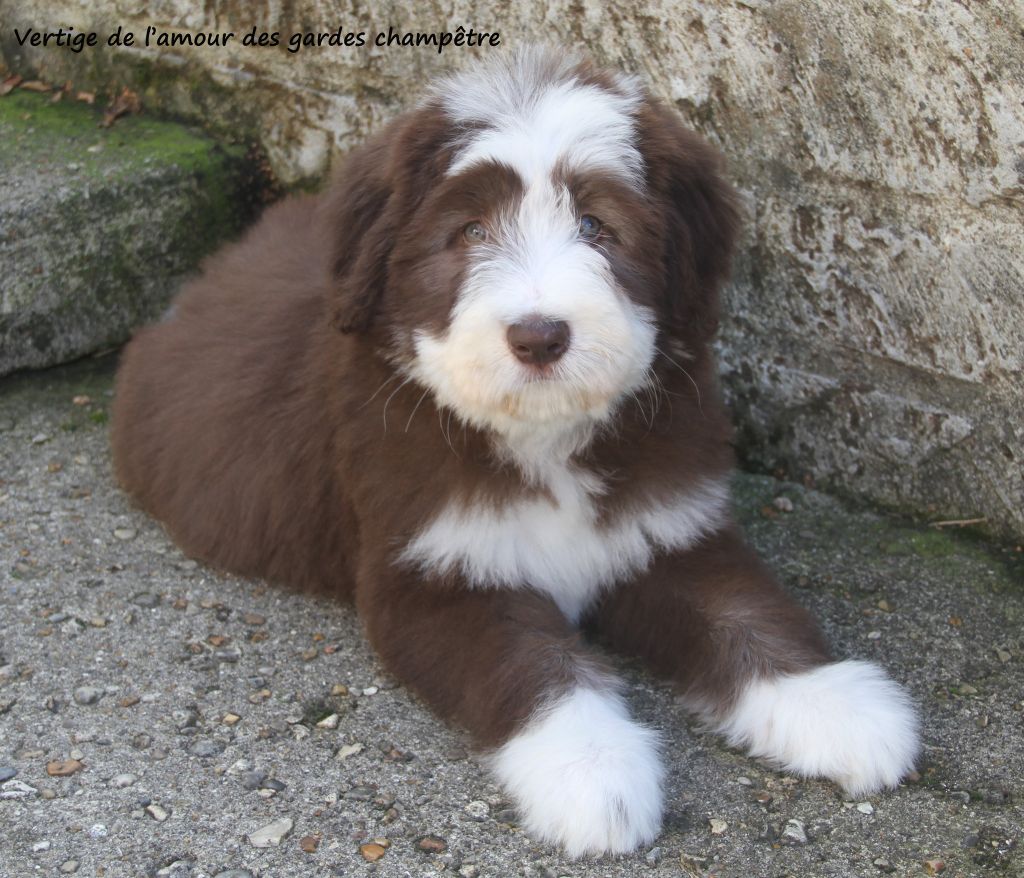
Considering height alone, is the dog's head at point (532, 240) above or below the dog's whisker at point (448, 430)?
above

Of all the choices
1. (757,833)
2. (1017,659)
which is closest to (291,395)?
(757,833)

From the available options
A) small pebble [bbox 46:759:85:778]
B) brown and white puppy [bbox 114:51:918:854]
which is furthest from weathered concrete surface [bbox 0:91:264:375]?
small pebble [bbox 46:759:85:778]

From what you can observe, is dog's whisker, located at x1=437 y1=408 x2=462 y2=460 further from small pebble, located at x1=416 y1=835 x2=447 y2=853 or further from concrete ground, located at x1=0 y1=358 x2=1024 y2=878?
small pebble, located at x1=416 y1=835 x2=447 y2=853

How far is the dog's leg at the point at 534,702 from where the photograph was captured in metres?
3.16

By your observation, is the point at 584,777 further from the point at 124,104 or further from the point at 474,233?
the point at 124,104

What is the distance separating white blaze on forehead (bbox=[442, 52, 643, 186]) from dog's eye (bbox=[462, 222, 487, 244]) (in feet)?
0.46

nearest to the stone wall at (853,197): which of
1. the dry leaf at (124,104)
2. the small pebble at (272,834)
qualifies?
the dry leaf at (124,104)

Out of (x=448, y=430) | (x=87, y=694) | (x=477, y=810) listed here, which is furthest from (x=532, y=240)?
(x=87, y=694)

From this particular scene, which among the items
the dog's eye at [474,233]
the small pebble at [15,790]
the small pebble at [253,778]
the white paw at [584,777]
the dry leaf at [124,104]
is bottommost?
the small pebble at [15,790]

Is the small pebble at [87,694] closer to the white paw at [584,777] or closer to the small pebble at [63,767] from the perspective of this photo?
the small pebble at [63,767]

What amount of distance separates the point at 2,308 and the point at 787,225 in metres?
2.97

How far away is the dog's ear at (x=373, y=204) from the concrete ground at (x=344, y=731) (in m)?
1.09

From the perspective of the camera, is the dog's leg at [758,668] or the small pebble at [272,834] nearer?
the small pebble at [272,834]

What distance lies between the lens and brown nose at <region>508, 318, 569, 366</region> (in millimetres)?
3088
